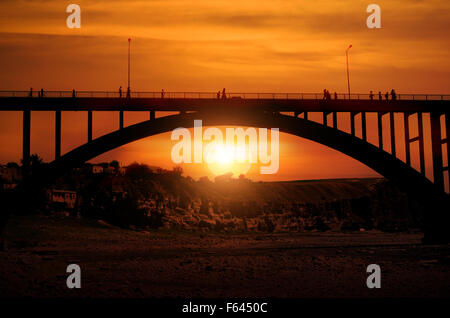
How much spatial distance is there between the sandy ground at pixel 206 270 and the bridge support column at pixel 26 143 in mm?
4956

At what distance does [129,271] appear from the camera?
24234mm

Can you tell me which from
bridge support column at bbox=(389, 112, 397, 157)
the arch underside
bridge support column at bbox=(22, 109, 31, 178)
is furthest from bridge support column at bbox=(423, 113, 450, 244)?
bridge support column at bbox=(22, 109, 31, 178)

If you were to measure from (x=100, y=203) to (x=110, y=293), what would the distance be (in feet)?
127

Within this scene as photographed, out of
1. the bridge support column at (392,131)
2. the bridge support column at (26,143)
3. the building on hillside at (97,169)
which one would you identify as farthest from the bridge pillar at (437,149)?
the building on hillside at (97,169)

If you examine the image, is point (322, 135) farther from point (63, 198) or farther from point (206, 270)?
point (63, 198)

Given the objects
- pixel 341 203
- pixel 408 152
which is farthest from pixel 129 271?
pixel 341 203

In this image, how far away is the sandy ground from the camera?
63.4 ft

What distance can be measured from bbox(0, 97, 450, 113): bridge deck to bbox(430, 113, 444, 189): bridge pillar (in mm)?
687

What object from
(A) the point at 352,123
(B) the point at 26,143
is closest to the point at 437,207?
(A) the point at 352,123

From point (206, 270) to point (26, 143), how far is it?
15.0 meters

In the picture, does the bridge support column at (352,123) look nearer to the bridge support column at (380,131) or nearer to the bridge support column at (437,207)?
the bridge support column at (380,131)

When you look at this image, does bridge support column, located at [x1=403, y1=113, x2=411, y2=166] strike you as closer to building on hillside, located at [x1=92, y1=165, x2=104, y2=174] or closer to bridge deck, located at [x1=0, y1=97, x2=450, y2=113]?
bridge deck, located at [x1=0, y1=97, x2=450, y2=113]
